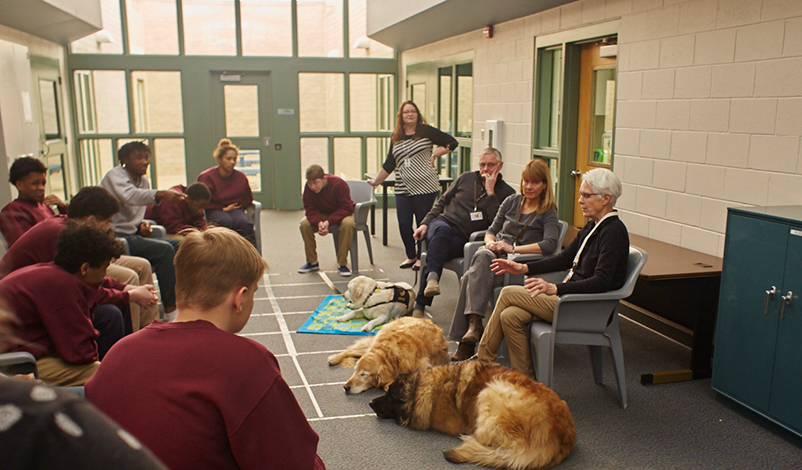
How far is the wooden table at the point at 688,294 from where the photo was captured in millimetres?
3467

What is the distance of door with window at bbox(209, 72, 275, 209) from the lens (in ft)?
32.2

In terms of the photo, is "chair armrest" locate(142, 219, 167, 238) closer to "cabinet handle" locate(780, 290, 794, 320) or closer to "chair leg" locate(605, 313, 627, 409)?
"chair leg" locate(605, 313, 627, 409)

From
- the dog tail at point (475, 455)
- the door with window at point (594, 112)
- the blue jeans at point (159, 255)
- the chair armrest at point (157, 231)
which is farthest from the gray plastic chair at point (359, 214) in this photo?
the dog tail at point (475, 455)

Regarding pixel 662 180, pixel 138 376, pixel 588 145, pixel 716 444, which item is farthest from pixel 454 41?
pixel 138 376

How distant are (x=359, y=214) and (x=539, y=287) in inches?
130

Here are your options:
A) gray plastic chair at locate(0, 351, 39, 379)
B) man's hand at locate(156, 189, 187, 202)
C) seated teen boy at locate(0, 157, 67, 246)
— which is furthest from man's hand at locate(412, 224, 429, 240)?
gray plastic chair at locate(0, 351, 39, 379)

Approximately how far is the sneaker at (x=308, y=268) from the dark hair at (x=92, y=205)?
276cm

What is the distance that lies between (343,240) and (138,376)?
193 inches

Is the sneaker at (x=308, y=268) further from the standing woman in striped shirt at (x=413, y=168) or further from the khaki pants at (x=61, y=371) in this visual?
the khaki pants at (x=61, y=371)

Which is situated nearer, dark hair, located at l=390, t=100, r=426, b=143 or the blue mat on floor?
the blue mat on floor

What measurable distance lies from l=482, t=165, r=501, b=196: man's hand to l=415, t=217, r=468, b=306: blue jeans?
39cm

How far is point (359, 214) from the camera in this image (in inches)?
247

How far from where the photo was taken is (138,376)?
1.20 m

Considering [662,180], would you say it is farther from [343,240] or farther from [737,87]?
[343,240]
